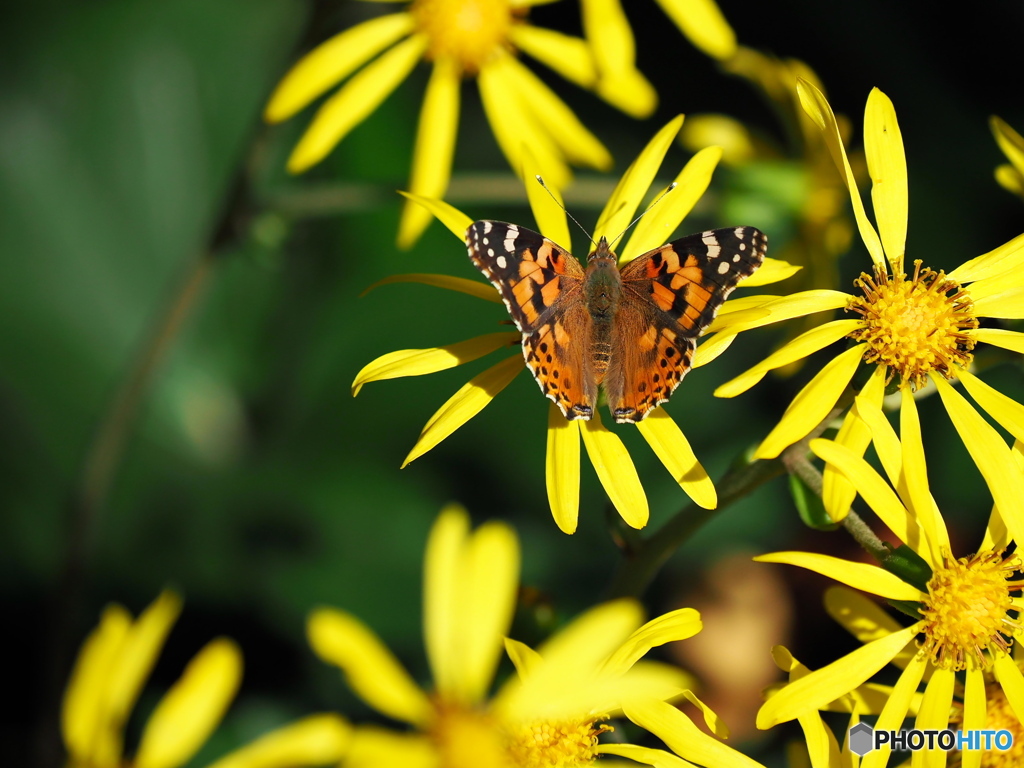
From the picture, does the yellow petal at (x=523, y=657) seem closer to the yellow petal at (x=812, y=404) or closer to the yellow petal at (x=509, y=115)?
the yellow petal at (x=812, y=404)

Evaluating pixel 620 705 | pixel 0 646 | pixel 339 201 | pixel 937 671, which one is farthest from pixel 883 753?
pixel 0 646

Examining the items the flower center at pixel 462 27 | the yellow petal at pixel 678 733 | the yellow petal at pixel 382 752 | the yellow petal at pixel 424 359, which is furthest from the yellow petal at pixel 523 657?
the flower center at pixel 462 27

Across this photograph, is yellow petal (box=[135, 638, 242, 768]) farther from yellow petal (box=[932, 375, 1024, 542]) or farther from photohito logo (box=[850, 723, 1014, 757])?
yellow petal (box=[932, 375, 1024, 542])

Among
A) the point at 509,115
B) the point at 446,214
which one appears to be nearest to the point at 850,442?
the point at 446,214

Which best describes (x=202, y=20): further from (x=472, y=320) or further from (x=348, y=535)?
(x=348, y=535)

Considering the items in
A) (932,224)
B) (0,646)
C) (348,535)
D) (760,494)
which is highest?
(932,224)

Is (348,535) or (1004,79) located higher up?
(1004,79)
